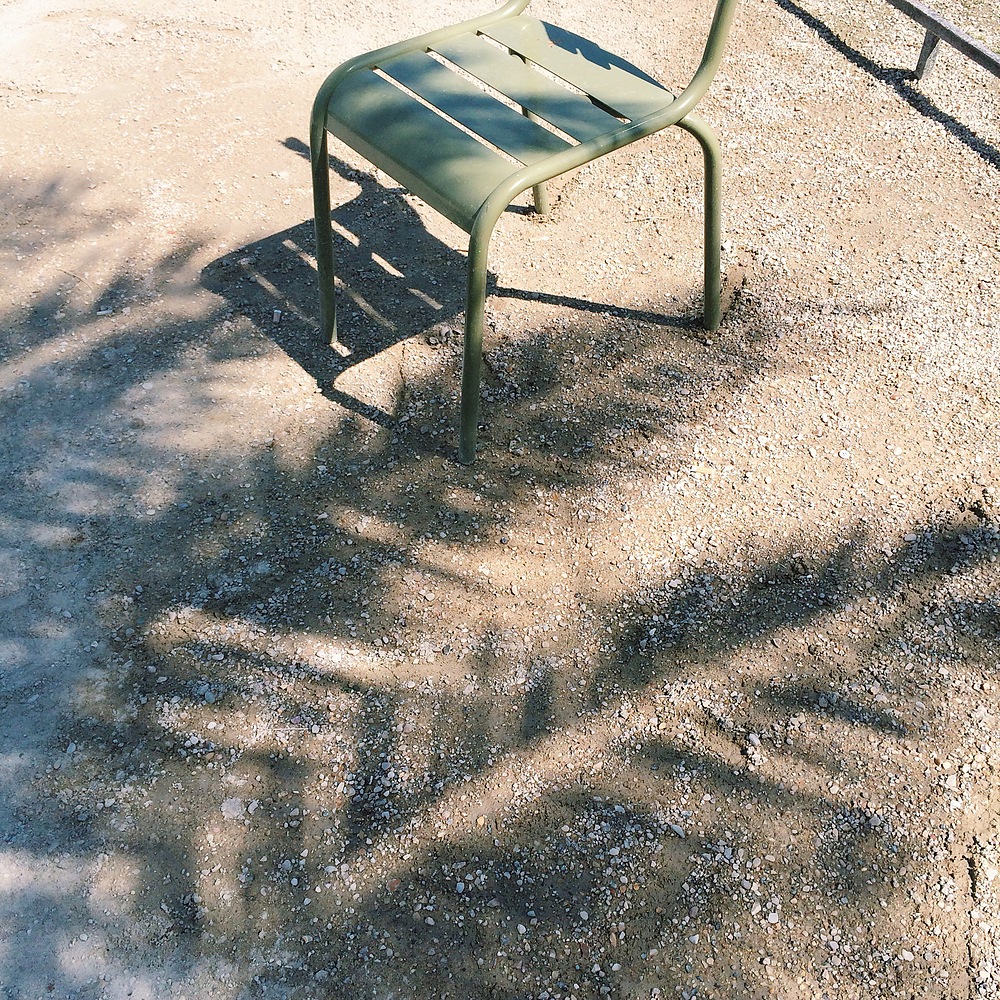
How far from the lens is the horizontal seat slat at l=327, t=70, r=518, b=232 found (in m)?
2.09

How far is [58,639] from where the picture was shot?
202 centimetres

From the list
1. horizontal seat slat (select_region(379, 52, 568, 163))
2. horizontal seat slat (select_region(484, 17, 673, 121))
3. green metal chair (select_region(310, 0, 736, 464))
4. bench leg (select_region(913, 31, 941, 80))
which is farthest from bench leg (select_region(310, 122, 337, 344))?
bench leg (select_region(913, 31, 941, 80))

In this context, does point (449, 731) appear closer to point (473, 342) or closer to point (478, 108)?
point (473, 342)

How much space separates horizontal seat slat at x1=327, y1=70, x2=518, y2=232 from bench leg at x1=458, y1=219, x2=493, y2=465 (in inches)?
2.0

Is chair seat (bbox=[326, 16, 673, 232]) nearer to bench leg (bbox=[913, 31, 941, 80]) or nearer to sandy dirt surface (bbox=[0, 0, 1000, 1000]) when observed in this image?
sandy dirt surface (bbox=[0, 0, 1000, 1000])

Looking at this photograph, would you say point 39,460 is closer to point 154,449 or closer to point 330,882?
point 154,449

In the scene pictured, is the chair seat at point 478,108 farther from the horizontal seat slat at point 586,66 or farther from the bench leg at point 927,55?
the bench leg at point 927,55

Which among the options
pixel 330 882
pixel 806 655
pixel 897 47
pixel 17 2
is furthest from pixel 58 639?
Answer: pixel 897 47

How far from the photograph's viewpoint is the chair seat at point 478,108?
213 centimetres

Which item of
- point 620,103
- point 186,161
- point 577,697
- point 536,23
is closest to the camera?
point 577,697

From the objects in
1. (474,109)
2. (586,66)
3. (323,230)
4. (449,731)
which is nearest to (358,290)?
(323,230)

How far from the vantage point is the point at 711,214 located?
253 cm

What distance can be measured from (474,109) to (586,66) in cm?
33

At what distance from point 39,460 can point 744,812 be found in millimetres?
1735
